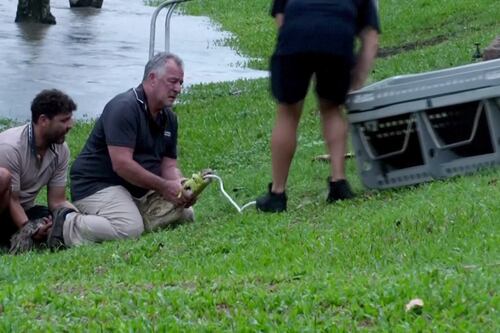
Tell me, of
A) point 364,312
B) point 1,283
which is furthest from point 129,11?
point 364,312

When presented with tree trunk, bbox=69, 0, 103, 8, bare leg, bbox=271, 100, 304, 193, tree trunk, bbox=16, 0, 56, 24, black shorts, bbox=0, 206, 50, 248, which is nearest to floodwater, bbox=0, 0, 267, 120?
tree trunk, bbox=16, 0, 56, 24

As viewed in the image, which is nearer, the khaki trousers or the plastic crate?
the plastic crate

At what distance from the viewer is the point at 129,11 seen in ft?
90.4

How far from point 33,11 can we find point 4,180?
1565 centimetres

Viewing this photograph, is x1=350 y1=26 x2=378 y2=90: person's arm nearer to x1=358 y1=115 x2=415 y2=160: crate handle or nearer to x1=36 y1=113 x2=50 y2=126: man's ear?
x1=358 y1=115 x2=415 y2=160: crate handle

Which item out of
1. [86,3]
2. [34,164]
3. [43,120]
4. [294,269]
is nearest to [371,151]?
[294,269]

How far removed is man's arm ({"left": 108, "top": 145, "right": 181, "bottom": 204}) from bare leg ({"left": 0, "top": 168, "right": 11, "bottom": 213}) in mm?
640

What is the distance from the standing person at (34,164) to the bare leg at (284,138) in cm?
138

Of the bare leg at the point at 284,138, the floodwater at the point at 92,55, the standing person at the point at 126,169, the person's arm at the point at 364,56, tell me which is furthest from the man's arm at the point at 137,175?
the floodwater at the point at 92,55

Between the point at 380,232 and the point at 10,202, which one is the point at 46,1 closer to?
the point at 10,202

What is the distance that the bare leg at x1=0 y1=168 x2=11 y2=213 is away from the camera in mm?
7727

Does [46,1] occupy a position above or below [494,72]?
below

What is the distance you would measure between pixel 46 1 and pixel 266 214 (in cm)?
1644

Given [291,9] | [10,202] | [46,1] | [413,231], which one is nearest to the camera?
[413,231]
